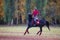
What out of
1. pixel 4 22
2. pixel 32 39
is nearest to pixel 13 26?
pixel 4 22

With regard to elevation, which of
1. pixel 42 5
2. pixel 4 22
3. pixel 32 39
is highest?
pixel 42 5

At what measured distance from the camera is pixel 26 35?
5836 mm

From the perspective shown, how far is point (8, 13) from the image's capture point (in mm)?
6301

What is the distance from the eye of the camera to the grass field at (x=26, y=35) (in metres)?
5.78

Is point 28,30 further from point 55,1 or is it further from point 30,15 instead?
point 55,1

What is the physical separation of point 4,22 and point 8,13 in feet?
1.12

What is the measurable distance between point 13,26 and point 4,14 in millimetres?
454

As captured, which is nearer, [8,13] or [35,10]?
[35,10]

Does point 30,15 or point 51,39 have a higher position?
point 30,15

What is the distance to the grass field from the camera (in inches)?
228

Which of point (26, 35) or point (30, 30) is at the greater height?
point (30, 30)

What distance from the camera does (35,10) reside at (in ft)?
19.0

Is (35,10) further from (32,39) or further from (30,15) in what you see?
(32,39)

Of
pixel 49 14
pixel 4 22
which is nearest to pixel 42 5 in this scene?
pixel 49 14
